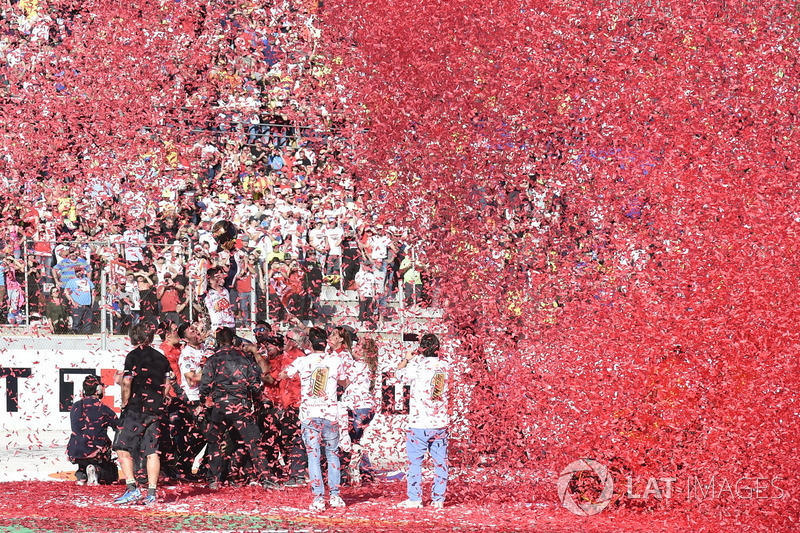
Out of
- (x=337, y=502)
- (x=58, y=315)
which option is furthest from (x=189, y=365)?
(x=58, y=315)

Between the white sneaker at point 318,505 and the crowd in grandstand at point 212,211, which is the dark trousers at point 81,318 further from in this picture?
the white sneaker at point 318,505

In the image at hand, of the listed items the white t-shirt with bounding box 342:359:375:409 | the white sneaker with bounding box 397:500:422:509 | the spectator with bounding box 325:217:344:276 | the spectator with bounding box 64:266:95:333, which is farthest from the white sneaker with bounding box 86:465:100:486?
the spectator with bounding box 325:217:344:276

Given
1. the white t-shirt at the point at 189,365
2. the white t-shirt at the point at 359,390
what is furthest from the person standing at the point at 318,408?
the white t-shirt at the point at 189,365

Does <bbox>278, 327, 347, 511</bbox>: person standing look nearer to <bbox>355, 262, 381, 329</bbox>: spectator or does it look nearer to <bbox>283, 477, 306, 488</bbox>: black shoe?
<bbox>283, 477, 306, 488</bbox>: black shoe

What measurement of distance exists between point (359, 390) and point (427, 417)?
3.54 ft

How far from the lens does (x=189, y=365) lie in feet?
38.2

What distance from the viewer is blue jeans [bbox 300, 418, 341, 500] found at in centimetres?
1026

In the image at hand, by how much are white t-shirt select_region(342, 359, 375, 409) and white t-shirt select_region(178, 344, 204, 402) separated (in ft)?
5.77

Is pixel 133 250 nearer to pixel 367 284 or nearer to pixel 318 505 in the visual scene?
pixel 367 284

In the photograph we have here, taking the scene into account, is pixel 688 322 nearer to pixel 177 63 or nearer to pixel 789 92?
pixel 789 92

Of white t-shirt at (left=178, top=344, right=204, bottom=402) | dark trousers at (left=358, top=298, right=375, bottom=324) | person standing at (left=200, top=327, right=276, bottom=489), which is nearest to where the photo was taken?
person standing at (left=200, top=327, right=276, bottom=489)

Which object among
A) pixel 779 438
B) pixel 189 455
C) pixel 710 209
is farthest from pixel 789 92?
pixel 189 455

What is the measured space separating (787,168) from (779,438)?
267 cm

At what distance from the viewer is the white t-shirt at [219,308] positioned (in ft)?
48.3
